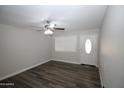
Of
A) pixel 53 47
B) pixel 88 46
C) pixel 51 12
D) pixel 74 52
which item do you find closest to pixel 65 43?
pixel 74 52

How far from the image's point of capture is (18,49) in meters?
3.22

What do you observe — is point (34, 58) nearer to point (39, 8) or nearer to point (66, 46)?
point (66, 46)

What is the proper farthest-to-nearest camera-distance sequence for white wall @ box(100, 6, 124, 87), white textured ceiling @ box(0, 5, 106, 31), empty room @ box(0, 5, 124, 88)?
empty room @ box(0, 5, 124, 88) → white textured ceiling @ box(0, 5, 106, 31) → white wall @ box(100, 6, 124, 87)

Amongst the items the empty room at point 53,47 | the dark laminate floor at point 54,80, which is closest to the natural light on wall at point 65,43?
the empty room at point 53,47

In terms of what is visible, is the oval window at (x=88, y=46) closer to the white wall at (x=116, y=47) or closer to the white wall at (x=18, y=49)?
the white wall at (x=18, y=49)

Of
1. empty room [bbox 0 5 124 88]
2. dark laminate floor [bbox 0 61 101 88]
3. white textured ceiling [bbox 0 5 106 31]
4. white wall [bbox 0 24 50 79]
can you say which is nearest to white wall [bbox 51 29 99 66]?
empty room [bbox 0 5 124 88]

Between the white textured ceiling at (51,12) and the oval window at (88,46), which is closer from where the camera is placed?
the white textured ceiling at (51,12)

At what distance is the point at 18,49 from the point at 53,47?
7.90 feet

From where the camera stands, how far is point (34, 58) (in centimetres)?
404

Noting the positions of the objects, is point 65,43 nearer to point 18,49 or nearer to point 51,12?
point 18,49

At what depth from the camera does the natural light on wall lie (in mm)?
4620

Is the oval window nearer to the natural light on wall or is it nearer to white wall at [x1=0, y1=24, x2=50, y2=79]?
the natural light on wall

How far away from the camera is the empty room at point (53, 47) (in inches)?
76.6
